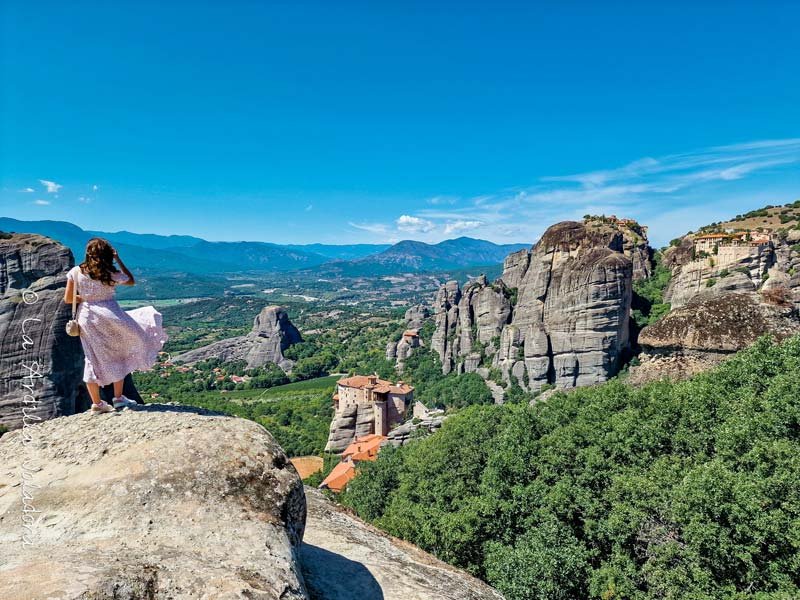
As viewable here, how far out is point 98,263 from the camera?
6379 millimetres

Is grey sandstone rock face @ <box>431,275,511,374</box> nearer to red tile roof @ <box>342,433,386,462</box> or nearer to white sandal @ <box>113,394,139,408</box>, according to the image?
red tile roof @ <box>342,433,386,462</box>

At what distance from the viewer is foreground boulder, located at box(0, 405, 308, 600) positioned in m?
3.88

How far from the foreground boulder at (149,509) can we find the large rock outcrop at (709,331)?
18.2 meters

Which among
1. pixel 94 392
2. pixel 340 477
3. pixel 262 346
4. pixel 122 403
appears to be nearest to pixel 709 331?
pixel 122 403

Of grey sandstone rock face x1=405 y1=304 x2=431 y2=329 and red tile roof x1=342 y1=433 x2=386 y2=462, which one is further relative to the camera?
grey sandstone rock face x1=405 y1=304 x2=431 y2=329

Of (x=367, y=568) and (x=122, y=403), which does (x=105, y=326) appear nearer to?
(x=122, y=403)

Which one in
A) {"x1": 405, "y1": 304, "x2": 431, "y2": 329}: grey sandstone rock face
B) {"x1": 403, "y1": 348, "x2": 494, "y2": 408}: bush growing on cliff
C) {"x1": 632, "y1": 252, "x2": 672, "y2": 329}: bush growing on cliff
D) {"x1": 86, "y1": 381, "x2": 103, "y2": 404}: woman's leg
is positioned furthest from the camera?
{"x1": 405, "y1": 304, "x2": 431, "y2": 329}: grey sandstone rock face

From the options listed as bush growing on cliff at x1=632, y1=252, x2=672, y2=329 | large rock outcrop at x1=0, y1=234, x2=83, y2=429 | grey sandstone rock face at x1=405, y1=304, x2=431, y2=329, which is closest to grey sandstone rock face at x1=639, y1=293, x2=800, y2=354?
bush growing on cliff at x1=632, y1=252, x2=672, y2=329

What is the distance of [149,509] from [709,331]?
20.6 metres

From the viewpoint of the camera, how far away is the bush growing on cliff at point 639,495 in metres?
7.95

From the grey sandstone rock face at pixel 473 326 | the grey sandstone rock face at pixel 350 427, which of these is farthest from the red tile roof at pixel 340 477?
the grey sandstone rock face at pixel 473 326

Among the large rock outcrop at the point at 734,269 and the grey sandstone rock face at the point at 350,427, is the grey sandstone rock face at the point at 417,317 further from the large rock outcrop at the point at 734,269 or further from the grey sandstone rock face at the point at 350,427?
the large rock outcrop at the point at 734,269

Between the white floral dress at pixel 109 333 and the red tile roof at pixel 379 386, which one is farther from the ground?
the white floral dress at pixel 109 333

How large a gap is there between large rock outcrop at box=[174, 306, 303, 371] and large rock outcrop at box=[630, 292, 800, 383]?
87.7 metres
